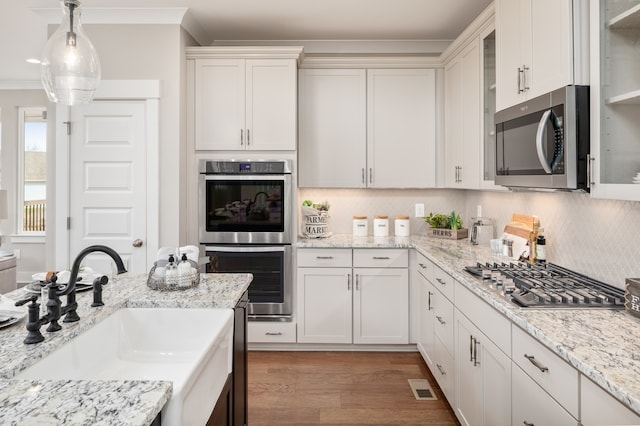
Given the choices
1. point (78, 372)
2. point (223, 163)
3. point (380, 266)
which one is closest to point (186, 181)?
point (223, 163)

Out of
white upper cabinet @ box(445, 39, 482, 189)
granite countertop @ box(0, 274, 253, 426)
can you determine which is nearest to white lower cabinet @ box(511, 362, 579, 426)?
granite countertop @ box(0, 274, 253, 426)

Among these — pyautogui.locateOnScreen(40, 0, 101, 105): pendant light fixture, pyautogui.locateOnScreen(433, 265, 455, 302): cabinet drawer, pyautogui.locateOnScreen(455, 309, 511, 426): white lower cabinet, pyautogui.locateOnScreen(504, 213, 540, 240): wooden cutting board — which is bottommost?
pyautogui.locateOnScreen(455, 309, 511, 426): white lower cabinet

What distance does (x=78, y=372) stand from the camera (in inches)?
53.5

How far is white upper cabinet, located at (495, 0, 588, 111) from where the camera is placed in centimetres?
174

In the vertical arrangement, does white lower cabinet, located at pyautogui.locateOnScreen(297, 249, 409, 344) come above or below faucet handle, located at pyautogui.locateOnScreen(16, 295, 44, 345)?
below

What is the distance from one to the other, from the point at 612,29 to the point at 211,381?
6.20 feet

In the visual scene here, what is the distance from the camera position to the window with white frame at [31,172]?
6.03 meters

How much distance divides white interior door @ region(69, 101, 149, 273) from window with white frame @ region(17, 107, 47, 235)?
3.28m

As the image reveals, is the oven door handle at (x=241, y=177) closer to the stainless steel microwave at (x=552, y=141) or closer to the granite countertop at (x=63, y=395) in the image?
the stainless steel microwave at (x=552, y=141)

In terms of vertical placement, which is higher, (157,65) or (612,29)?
(157,65)

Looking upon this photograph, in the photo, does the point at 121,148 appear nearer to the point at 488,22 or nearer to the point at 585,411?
the point at 488,22

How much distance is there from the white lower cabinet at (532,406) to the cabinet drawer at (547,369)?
0.08ft

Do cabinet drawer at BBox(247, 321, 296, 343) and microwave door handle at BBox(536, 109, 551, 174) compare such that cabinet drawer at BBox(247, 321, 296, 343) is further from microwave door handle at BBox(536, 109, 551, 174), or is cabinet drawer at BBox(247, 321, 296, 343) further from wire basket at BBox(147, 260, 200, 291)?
microwave door handle at BBox(536, 109, 551, 174)

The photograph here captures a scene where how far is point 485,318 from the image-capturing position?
6.35 feet
